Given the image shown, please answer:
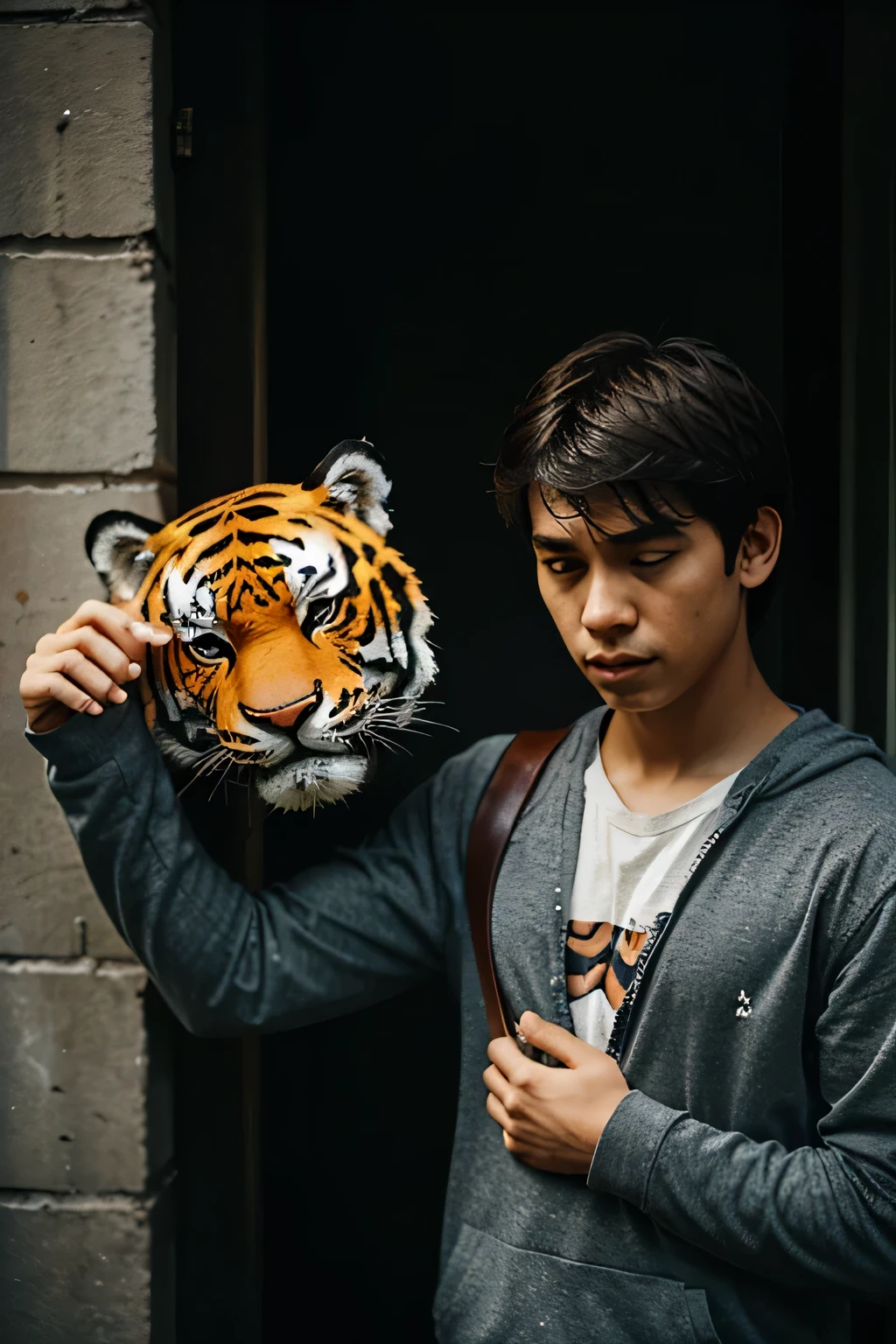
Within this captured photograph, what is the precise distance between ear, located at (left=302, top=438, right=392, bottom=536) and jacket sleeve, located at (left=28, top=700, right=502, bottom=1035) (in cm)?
39

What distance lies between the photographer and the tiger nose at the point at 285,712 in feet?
3.94

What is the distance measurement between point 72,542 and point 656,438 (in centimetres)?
86

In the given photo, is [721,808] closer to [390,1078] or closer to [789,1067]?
[789,1067]

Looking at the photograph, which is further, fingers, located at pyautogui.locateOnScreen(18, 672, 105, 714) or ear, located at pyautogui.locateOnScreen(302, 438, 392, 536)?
ear, located at pyautogui.locateOnScreen(302, 438, 392, 536)

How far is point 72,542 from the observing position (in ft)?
4.66

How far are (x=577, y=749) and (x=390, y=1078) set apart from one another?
666 millimetres

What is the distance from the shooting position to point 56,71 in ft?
4.64

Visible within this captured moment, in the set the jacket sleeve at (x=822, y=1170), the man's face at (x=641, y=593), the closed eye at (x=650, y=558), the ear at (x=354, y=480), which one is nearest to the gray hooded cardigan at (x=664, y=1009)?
the jacket sleeve at (x=822, y=1170)

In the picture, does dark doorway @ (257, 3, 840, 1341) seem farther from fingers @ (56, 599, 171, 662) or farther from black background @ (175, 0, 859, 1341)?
fingers @ (56, 599, 171, 662)

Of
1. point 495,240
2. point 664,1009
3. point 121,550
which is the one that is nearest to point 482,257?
point 495,240

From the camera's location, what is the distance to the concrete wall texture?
4.61ft

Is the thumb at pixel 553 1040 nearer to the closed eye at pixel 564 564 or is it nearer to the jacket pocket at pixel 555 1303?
the jacket pocket at pixel 555 1303

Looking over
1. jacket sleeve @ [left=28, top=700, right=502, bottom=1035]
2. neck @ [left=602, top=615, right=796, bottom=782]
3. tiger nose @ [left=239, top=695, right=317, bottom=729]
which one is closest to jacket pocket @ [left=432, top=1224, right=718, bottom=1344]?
jacket sleeve @ [left=28, top=700, right=502, bottom=1035]

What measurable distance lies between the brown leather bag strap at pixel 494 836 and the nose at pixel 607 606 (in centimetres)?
31
